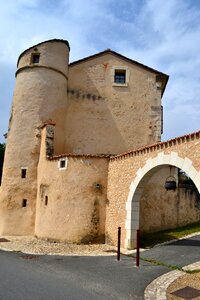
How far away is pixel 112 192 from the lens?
11.8 meters

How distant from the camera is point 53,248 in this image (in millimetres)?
10570

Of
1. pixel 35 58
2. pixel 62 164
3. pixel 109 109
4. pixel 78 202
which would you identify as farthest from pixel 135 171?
pixel 35 58

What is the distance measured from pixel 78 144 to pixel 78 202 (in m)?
4.88

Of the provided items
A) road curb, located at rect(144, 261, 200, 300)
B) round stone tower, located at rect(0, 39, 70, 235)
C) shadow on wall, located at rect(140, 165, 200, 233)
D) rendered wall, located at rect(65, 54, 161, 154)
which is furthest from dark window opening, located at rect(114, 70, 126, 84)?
road curb, located at rect(144, 261, 200, 300)

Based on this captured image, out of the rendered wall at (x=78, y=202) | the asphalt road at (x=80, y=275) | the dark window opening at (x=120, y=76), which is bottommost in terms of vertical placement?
the asphalt road at (x=80, y=275)

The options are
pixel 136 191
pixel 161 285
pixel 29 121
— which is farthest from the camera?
pixel 29 121

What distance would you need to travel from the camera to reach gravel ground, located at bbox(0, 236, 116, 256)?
988cm

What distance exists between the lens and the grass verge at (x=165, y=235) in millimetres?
11397

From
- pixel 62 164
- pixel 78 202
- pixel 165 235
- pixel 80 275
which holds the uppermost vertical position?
pixel 62 164

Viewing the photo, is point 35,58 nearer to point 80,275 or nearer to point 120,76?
point 120,76

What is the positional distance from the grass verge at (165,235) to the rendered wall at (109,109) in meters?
5.10

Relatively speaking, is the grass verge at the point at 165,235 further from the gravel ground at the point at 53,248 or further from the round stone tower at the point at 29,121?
the round stone tower at the point at 29,121

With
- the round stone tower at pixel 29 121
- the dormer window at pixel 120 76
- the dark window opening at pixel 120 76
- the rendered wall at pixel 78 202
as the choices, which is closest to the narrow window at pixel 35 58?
the round stone tower at pixel 29 121

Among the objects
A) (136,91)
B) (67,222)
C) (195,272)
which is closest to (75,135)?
(136,91)
